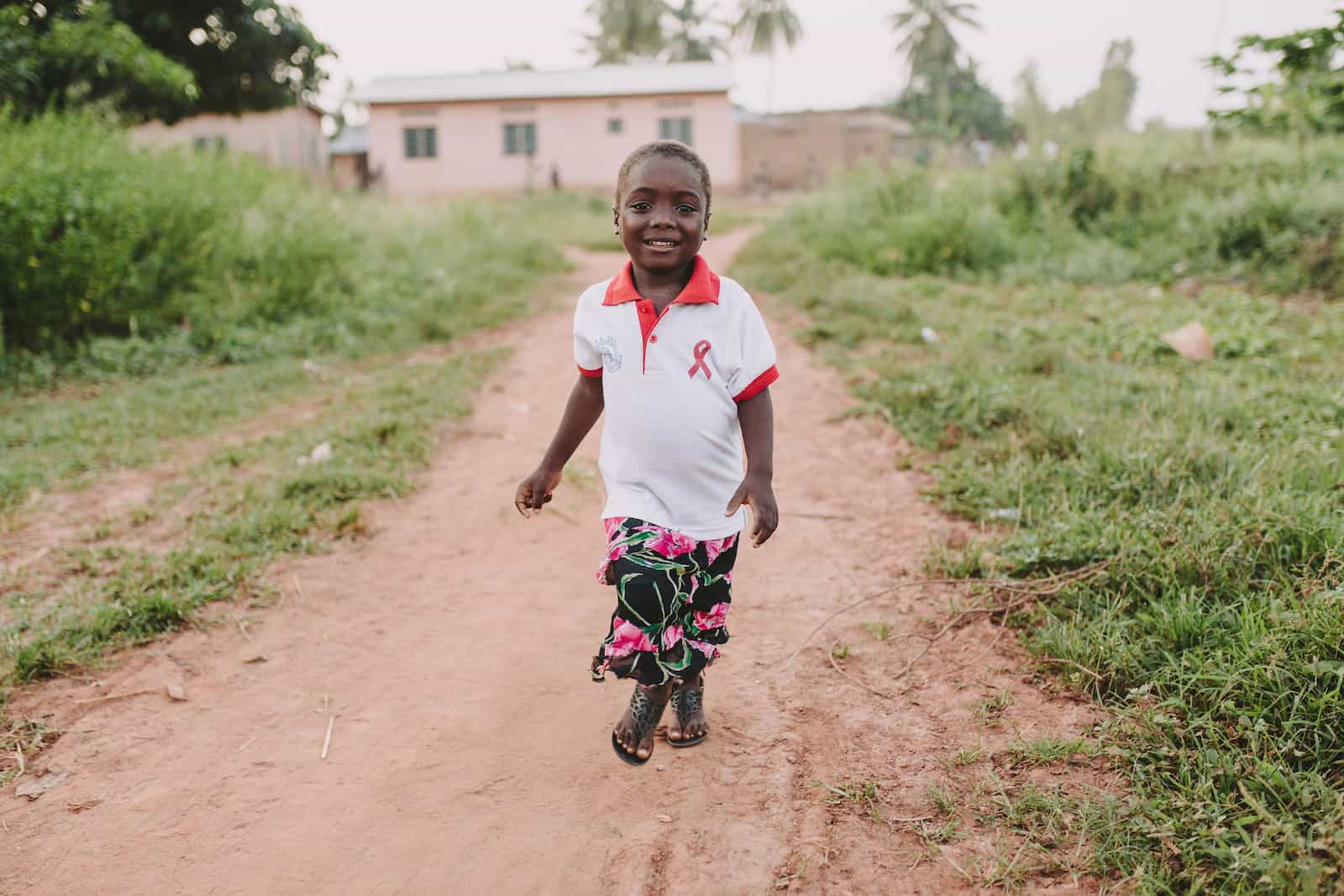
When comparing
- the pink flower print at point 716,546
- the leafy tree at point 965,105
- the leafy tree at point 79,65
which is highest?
the leafy tree at point 965,105

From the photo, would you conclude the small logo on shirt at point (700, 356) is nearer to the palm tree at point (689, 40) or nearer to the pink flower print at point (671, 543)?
the pink flower print at point (671, 543)

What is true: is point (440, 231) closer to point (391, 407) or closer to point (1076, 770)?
point (391, 407)

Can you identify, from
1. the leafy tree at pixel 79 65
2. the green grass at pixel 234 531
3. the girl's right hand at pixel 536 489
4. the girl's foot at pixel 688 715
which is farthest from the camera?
the leafy tree at pixel 79 65

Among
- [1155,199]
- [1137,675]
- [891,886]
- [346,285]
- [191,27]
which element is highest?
[191,27]

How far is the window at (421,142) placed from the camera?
973 inches

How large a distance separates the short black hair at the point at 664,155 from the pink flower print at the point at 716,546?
85 centimetres

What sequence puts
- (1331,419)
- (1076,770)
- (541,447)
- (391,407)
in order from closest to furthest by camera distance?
(1076,770) < (1331,419) < (541,447) < (391,407)

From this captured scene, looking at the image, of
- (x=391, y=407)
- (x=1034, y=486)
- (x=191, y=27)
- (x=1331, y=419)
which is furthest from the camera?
(x=191, y=27)

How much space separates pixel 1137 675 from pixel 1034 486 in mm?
1369

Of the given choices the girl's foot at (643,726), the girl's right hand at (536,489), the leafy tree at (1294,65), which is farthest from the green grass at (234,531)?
the leafy tree at (1294,65)

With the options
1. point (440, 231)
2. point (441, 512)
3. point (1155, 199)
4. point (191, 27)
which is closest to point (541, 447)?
point (441, 512)

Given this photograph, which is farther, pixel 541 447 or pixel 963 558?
pixel 541 447

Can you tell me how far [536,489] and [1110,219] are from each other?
951 cm

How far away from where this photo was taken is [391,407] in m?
5.55
